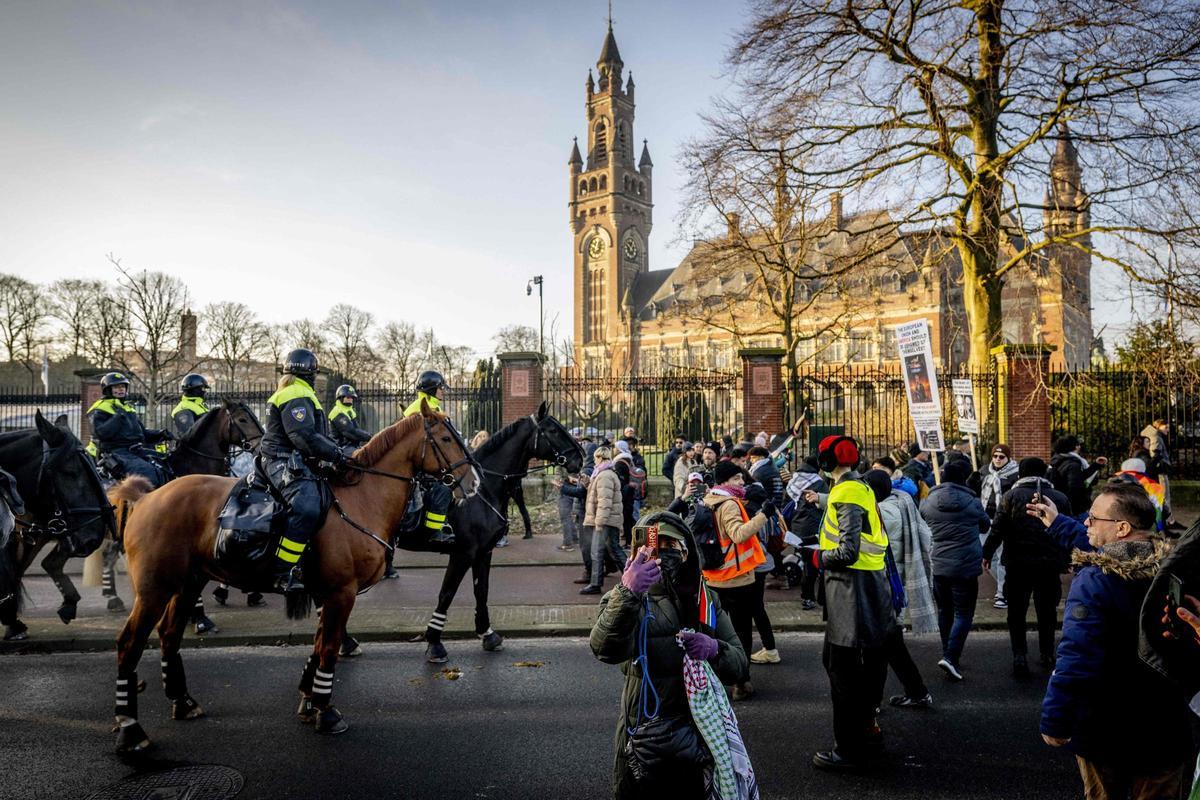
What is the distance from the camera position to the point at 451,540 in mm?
7367

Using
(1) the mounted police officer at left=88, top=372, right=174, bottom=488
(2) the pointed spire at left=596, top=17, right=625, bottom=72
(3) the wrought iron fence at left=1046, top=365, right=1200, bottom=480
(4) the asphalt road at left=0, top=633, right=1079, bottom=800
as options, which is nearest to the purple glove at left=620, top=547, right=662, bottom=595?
(4) the asphalt road at left=0, top=633, right=1079, bottom=800

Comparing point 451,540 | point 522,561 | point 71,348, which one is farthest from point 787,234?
point 71,348

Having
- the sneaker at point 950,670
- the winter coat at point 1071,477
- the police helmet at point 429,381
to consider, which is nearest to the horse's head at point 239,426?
the police helmet at point 429,381

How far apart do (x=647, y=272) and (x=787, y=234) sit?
70.4 meters

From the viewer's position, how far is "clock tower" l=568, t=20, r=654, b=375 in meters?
87.0

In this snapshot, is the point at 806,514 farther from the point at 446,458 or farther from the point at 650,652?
the point at 650,652

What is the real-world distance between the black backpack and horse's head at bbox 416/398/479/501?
6.26 feet

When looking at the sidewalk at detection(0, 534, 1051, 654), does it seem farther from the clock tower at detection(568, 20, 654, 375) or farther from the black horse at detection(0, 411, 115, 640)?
the clock tower at detection(568, 20, 654, 375)

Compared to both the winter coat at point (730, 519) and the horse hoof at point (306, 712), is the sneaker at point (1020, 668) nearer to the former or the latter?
the winter coat at point (730, 519)

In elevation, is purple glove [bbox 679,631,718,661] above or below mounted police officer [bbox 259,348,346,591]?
below

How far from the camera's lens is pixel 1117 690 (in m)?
2.96

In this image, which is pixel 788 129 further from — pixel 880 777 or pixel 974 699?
pixel 880 777

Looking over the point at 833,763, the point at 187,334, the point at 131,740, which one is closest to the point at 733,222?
the point at 833,763

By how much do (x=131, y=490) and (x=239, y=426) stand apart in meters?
3.26
